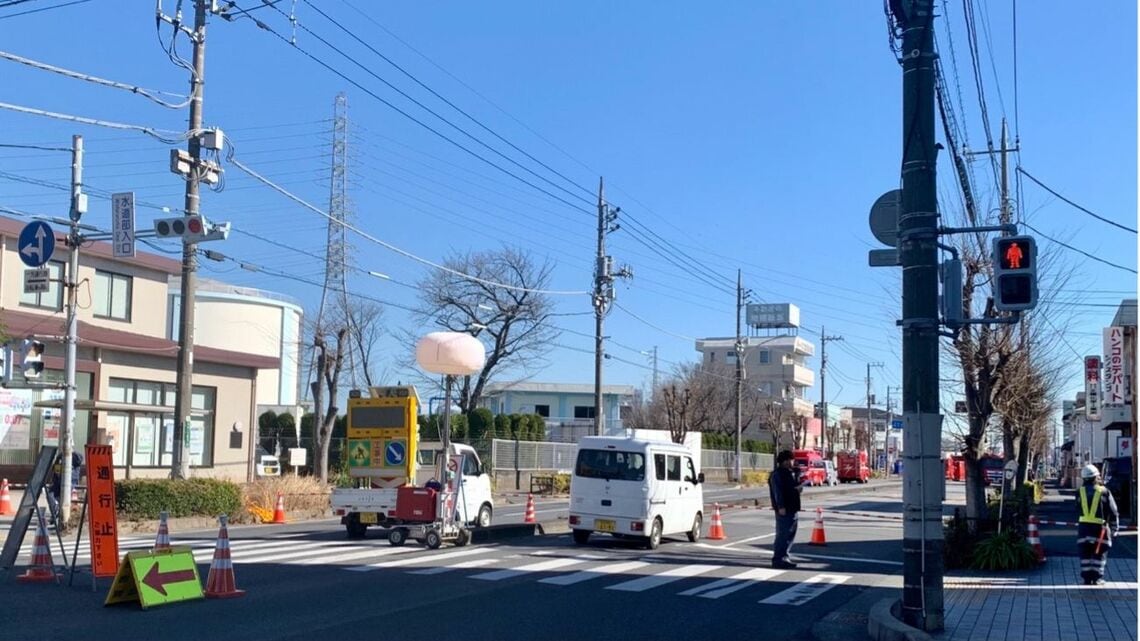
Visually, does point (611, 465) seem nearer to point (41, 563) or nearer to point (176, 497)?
point (176, 497)

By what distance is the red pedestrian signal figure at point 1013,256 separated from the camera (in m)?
10.8

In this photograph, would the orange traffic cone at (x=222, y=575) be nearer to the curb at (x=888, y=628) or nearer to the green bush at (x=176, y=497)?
the curb at (x=888, y=628)

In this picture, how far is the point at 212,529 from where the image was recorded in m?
24.0

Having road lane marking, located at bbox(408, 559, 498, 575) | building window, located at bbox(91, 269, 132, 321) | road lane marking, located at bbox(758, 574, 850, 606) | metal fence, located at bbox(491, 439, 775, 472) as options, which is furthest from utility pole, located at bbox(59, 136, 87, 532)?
metal fence, located at bbox(491, 439, 775, 472)


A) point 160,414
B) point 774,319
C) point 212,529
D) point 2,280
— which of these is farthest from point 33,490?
point 774,319

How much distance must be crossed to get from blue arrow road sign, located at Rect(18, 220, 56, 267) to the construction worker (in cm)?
1782

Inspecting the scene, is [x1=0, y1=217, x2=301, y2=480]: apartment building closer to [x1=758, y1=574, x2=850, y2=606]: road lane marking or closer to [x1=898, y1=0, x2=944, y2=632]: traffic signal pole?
[x1=758, y1=574, x2=850, y2=606]: road lane marking

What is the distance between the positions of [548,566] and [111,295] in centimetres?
2493

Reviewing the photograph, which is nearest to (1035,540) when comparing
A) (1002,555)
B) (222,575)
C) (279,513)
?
(1002,555)

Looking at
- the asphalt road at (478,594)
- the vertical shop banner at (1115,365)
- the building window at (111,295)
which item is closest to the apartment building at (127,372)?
the building window at (111,295)

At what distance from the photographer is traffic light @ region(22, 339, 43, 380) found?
21.0 meters

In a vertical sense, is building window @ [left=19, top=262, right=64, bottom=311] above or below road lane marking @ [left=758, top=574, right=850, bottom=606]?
above

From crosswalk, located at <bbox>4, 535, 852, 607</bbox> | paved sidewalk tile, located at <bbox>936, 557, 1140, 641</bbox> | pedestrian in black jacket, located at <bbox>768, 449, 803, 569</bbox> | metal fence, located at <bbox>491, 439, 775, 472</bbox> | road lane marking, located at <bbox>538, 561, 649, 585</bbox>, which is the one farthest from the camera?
metal fence, located at <bbox>491, 439, 775, 472</bbox>

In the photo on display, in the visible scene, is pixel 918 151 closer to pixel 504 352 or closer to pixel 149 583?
pixel 149 583
